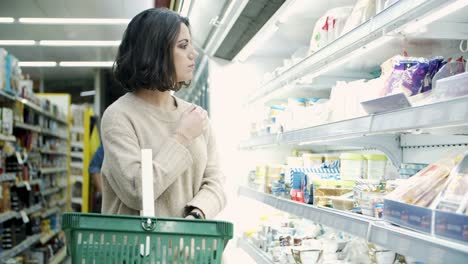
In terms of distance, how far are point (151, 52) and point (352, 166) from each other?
1038mm

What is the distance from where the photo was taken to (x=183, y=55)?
5.80ft

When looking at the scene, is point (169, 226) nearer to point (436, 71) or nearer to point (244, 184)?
point (436, 71)

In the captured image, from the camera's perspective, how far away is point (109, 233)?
1216mm

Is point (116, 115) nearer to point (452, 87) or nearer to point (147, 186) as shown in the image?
point (147, 186)

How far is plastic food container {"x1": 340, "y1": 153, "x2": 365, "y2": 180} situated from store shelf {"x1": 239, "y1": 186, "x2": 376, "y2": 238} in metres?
0.23

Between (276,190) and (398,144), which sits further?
(276,190)

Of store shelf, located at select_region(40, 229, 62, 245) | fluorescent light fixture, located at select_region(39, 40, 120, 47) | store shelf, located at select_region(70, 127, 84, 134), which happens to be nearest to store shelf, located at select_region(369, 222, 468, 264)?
store shelf, located at select_region(40, 229, 62, 245)

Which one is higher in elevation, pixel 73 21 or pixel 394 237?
pixel 73 21

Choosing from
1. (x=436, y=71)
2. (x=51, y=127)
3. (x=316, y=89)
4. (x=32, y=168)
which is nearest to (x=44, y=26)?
(x=51, y=127)

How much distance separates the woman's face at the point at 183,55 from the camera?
176cm

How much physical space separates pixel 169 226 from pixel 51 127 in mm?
6643

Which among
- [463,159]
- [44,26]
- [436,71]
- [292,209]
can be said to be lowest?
[292,209]

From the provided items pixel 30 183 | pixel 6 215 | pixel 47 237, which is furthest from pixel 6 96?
pixel 47 237

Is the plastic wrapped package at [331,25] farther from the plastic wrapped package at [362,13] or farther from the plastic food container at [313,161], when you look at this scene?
the plastic food container at [313,161]
